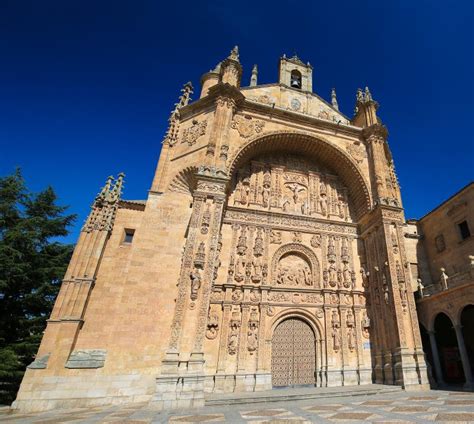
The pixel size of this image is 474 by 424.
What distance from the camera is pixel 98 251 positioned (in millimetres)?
11648

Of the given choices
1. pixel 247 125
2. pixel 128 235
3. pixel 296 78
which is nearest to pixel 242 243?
pixel 128 235

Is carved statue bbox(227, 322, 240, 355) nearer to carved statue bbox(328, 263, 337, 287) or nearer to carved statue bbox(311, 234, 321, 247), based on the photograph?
carved statue bbox(328, 263, 337, 287)

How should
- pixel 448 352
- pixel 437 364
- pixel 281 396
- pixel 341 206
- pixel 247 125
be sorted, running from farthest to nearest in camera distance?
pixel 341 206, pixel 247 125, pixel 448 352, pixel 437 364, pixel 281 396

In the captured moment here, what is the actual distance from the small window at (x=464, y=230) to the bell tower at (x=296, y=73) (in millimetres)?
13052

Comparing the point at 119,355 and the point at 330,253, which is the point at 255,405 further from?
the point at 330,253

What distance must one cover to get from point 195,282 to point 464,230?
14.9m

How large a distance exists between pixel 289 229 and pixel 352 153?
646cm

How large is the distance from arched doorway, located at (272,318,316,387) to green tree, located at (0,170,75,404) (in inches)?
429

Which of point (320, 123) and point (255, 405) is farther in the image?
point (320, 123)

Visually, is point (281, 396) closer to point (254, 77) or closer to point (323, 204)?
point (323, 204)

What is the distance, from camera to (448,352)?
14250 millimetres

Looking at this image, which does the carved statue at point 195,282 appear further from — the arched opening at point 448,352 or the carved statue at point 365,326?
the arched opening at point 448,352

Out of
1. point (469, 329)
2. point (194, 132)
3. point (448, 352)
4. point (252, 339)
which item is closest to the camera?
point (252, 339)

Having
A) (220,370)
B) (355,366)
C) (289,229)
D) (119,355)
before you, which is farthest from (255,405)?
(289,229)
